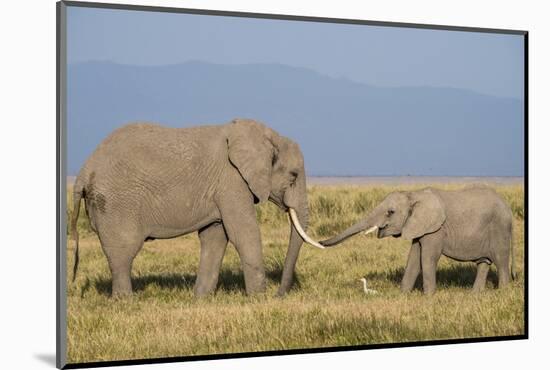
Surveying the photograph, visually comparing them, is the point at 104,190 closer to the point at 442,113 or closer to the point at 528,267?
the point at 442,113

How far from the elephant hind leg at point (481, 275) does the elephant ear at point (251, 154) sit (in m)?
2.16

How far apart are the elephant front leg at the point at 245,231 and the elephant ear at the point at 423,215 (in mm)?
1372

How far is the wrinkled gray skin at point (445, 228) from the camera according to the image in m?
10.8

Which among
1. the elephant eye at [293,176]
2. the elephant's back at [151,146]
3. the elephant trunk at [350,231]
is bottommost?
the elephant trunk at [350,231]

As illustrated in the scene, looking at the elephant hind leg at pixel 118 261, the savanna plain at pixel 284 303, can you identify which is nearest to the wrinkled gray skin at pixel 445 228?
the savanna plain at pixel 284 303

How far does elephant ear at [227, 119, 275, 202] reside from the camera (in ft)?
33.8

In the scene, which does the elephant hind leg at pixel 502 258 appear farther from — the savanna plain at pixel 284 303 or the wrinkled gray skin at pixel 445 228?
the savanna plain at pixel 284 303

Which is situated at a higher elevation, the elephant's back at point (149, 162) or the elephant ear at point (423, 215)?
the elephant's back at point (149, 162)

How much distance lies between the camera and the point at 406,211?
35.7ft

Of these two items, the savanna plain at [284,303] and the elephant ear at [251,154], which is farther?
the elephant ear at [251,154]

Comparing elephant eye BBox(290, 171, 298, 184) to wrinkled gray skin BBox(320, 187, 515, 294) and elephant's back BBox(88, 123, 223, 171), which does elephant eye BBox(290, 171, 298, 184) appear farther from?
elephant's back BBox(88, 123, 223, 171)

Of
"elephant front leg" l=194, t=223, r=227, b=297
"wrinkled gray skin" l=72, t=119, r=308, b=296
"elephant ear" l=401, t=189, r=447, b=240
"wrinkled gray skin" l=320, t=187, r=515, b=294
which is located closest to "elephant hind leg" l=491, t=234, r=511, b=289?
"wrinkled gray skin" l=320, t=187, r=515, b=294

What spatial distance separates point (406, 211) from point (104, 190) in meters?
2.62

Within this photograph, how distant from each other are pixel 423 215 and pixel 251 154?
1642mm
